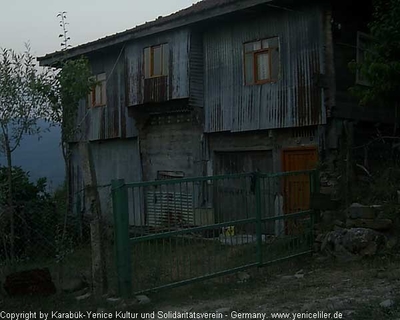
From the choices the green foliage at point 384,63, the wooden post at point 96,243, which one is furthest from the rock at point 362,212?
the wooden post at point 96,243

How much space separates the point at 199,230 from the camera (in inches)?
299

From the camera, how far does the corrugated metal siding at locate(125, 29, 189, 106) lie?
47.4ft

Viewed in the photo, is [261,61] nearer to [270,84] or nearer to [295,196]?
[270,84]

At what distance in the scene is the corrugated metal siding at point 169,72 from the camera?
14.4m

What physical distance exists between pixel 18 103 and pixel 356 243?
556 centimetres

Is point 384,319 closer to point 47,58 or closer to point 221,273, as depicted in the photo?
point 221,273

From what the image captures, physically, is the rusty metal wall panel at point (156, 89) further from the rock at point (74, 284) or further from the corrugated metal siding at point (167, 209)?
the rock at point (74, 284)

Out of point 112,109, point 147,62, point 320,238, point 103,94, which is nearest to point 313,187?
point 320,238

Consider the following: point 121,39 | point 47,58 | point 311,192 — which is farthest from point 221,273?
point 47,58

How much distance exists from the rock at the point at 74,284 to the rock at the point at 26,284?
0.27m

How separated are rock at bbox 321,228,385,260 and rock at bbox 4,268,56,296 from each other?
4.62 meters

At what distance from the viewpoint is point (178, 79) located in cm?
1456

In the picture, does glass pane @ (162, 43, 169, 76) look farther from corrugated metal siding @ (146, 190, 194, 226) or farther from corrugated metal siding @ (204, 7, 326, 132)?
corrugated metal siding @ (146, 190, 194, 226)

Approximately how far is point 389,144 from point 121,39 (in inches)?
310
